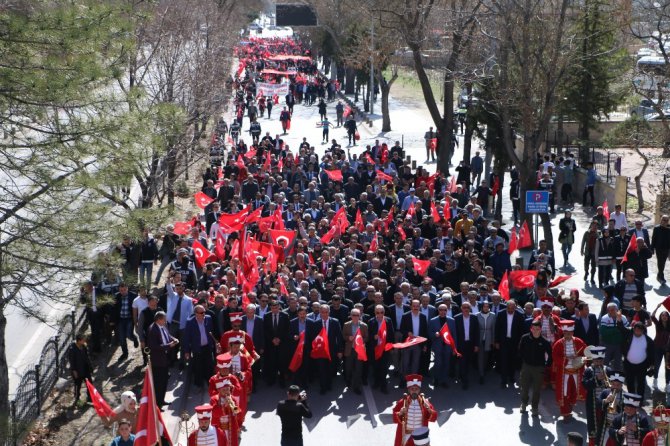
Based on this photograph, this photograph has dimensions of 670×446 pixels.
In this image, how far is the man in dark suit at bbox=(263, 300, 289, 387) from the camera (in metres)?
16.7

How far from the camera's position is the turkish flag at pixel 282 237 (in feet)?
71.7

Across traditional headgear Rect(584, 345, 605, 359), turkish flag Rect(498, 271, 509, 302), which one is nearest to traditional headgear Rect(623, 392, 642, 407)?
traditional headgear Rect(584, 345, 605, 359)

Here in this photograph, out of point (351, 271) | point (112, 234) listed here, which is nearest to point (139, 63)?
point (351, 271)

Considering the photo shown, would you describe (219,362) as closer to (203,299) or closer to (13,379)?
(203,299)

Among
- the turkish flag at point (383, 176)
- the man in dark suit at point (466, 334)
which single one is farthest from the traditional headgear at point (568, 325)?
the turkish flag at point (383, 176)

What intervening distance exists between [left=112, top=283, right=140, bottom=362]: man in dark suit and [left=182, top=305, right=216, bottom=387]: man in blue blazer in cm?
145

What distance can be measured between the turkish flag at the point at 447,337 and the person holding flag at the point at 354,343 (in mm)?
1175

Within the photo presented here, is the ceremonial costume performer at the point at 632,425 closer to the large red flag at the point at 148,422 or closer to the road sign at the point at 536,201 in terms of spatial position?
the large red flag at the point at 148,422

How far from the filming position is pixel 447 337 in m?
16.4

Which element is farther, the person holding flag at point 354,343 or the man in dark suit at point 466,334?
the man in dark suit at point 466,334

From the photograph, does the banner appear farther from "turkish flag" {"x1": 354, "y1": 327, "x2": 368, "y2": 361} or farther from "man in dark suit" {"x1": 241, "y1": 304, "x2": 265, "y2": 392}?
"turkish flag" {"x1": 354, "y1": 327, "x2": 368, "y2": 361}

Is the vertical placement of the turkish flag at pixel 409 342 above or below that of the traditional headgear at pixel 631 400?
Result: below

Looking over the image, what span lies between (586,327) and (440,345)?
222 cm

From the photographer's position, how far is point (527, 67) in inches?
949
